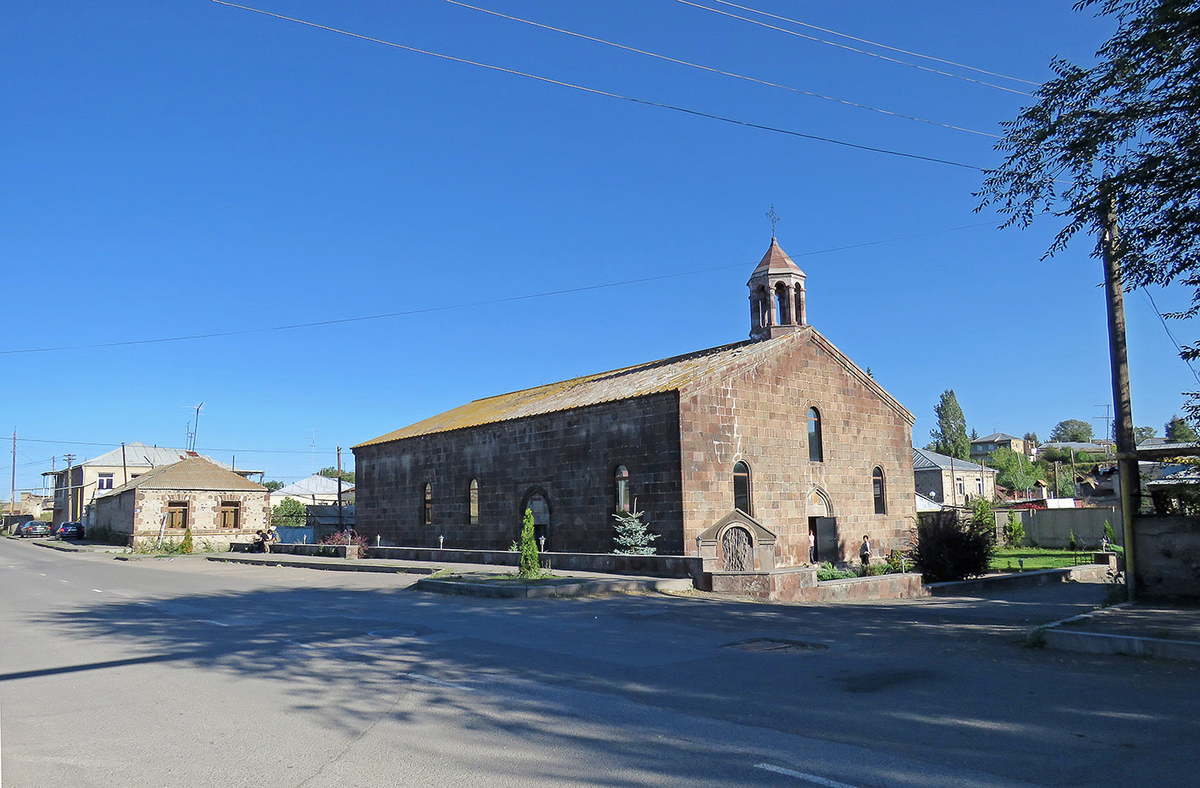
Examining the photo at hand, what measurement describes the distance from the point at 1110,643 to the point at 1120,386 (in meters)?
6.96

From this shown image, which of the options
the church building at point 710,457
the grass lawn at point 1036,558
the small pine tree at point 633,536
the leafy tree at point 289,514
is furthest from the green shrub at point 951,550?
the leafy tree at point 289,514

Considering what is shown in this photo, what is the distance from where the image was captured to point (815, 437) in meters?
29.0

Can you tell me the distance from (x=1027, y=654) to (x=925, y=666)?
65.6 inches

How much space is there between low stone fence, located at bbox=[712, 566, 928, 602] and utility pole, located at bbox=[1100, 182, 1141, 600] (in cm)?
640

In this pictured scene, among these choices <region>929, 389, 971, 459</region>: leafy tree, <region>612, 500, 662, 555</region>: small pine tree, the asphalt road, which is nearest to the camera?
the asphalt road

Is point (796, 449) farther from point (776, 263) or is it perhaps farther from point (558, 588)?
point (558, 588)

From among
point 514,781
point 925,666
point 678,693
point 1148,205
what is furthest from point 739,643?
point 1148,205

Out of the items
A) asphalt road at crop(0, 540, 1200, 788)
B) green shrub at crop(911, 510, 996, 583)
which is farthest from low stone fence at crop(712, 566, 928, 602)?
asphalt road at crop(0, 540, 1200, 788)

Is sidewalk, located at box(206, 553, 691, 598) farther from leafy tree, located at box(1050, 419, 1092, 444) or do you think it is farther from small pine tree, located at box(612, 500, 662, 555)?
leafy tree, located at box(1050, 419, 1092, 444)

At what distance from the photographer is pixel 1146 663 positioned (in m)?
8.91

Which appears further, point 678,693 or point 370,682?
point 370,682

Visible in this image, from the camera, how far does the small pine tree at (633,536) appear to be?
23703mm

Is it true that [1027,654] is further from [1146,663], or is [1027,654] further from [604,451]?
[604,451]

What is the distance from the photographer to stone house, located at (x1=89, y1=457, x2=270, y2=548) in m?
49.1
